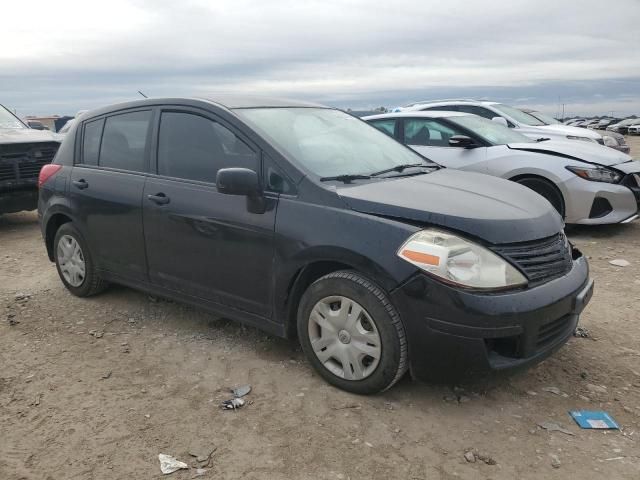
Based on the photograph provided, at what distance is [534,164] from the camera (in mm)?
6562

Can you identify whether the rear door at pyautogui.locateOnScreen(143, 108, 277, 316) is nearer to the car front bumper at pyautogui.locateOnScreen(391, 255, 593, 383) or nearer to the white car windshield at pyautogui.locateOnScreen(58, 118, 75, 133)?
the car front bumper at pyautogui.locateOnScreen(391, 255, 593, 383)

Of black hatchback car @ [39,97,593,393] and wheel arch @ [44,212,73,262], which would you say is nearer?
black hatchback car @ [39,97,593,393]

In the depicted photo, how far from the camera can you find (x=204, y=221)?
3.56 meters

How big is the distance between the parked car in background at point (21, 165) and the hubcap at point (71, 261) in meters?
3.13

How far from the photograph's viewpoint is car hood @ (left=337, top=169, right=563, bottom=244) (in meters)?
2.84

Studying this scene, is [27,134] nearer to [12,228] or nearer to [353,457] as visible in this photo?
[12,228]

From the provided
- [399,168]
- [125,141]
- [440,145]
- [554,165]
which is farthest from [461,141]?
[125,141]

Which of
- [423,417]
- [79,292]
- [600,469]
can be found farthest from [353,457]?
[79,292]

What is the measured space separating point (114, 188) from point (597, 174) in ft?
17.2

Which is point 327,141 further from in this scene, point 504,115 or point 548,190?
point 504,115

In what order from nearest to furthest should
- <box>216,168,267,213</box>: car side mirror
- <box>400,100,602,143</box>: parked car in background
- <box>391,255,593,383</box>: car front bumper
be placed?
<box>391,255,593,383</box>: car front bumper, <box>216,168,267,213</box>: car side mirror, <box>400,100,602,143</box>: parked car in background

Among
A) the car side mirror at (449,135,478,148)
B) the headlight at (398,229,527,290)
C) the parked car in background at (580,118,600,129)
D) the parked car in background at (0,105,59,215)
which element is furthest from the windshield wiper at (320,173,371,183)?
the parked car in background at (580,118,600,129)

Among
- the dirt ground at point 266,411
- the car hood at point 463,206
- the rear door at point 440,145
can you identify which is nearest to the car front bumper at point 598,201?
the rear door at point 440,145

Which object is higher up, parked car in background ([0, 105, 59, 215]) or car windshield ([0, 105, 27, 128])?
car windshield ([0, 105, 27, 128])
